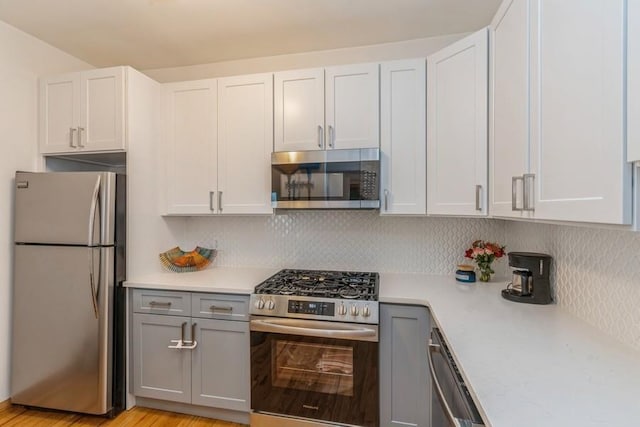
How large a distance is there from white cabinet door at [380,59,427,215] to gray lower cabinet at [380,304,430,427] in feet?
2.20

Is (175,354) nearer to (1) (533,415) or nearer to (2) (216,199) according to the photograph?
(2) (216,199)

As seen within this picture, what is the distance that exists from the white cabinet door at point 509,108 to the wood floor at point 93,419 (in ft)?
6.90

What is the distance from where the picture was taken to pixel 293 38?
2291 mm

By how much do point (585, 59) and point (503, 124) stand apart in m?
0.62

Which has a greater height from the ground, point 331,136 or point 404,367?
point 331,136

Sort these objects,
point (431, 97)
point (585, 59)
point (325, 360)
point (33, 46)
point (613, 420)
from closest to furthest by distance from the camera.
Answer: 1. point (613, 420)
2. point (585, 59)
3. point (325, 360)
4. point (431, 97)
5. point (33, 46)

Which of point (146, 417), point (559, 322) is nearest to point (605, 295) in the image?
point (559, 322)

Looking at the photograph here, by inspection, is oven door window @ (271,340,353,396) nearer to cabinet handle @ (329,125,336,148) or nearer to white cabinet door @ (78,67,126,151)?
cabinet handle @ (329,125,336,148)

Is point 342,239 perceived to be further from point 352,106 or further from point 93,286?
point 93,286

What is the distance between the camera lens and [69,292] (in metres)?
2.02

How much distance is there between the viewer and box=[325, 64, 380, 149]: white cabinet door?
208 centimetres

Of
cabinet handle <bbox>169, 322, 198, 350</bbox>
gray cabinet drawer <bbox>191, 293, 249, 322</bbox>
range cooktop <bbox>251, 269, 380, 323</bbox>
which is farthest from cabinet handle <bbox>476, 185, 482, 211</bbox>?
cabinet handle <bbox>169, 322, 198, 350</bbox>

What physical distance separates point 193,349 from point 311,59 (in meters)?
2.32

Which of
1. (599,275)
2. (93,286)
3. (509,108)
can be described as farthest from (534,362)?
(93,286)
